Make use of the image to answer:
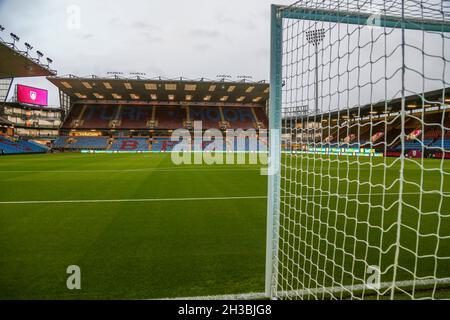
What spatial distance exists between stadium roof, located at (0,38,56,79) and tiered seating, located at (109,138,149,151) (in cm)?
1439

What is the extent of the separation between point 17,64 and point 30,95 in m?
20.1

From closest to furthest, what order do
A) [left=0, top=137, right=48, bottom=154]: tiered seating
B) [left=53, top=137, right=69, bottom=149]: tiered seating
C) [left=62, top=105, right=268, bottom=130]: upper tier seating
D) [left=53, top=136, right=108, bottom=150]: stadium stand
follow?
[left=0, top=137, right=48, bottom=154]: tiered seating → [left=53, top=137, right=69, bottom=149]: tiered seating → [left=53, top=136, right=108, bottom=150]: stadium stand → [left=62, top=105, right=268, bottom=130]: upper tier seating

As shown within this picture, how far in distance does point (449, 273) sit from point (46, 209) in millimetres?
5839

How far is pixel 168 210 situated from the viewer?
5.12 meters

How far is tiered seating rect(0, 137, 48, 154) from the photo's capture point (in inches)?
1286

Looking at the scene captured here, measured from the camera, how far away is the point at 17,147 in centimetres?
3494

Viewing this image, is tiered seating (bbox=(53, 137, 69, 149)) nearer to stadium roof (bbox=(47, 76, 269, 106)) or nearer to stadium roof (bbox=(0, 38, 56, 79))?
stadium roof (bbox=(47, 76, 269, 106))

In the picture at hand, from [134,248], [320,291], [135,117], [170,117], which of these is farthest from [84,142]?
[320,291]

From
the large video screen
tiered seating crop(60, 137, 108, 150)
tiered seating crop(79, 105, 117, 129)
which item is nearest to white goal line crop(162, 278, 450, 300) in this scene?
tiered seating crop(60, 137, 108, 150)

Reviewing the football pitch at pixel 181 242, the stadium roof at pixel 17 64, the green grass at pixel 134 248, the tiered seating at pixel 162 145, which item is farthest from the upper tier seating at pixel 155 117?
the green grass at pixel 134 248

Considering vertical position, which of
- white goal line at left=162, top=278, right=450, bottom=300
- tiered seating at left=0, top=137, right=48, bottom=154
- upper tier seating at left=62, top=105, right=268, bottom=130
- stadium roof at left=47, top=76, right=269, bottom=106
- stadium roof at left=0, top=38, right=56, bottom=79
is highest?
stadium roof at left=47, top=76, right=269, bottom=106

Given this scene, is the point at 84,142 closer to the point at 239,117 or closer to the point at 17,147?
the point at 17,147

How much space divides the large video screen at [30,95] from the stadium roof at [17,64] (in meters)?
13.1
